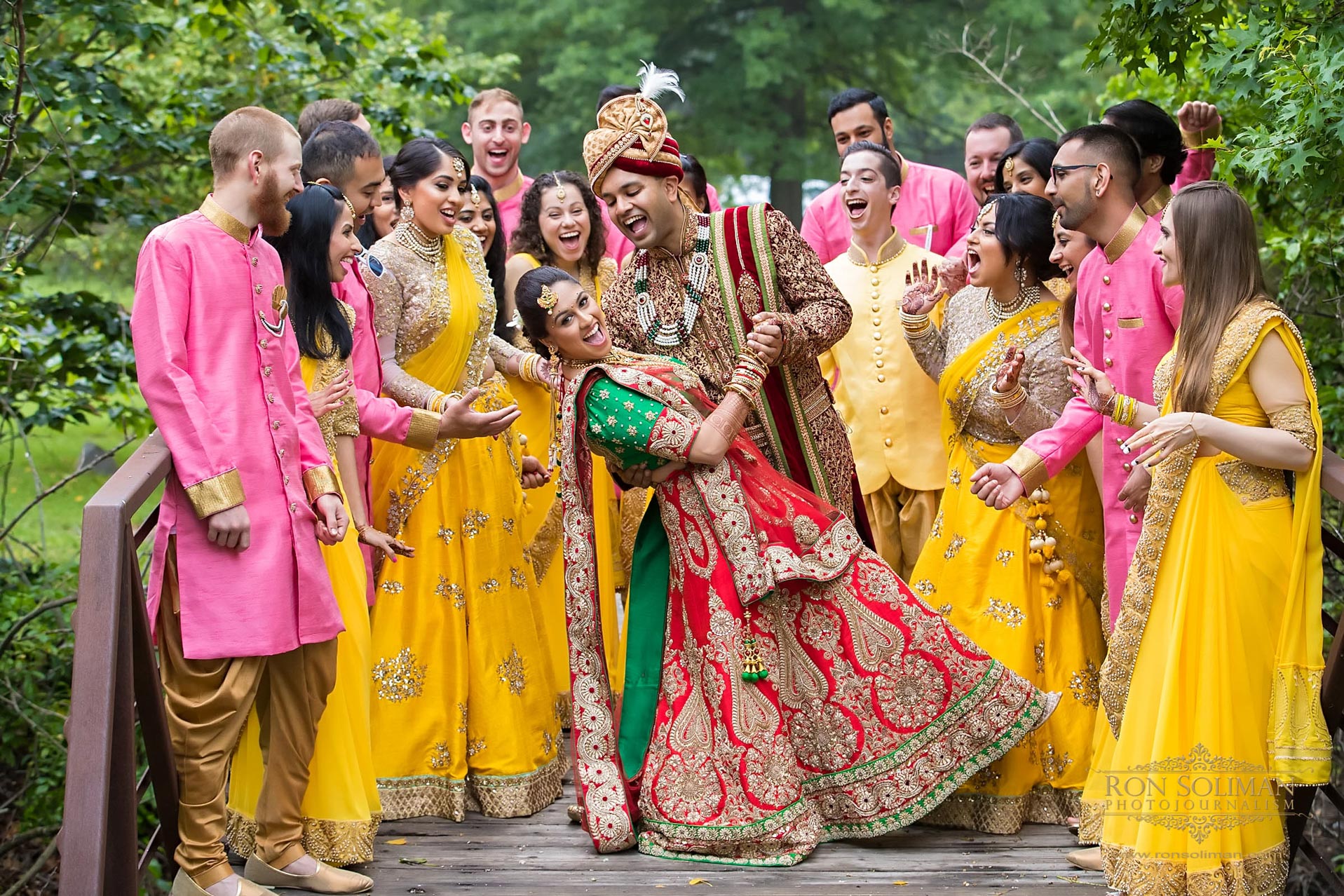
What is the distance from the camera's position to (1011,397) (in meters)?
4.62

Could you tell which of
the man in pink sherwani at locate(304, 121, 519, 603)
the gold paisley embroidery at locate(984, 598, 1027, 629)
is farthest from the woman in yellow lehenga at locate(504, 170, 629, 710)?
the gold paisley embroidery at locate(984, 598, 1027, 629)

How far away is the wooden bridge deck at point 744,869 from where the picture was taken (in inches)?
163

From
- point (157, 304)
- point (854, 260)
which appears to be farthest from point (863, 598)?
point (157, 304)

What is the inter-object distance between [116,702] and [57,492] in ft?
28.9

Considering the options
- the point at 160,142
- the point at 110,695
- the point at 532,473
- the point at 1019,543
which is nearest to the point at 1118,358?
the point at 1019,543

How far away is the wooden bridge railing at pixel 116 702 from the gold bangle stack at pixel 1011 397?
1221 mm

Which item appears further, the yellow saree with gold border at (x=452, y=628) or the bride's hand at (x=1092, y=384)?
the yellow saree with gold border at (x=452, y=628)

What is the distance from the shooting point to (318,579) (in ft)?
12.8

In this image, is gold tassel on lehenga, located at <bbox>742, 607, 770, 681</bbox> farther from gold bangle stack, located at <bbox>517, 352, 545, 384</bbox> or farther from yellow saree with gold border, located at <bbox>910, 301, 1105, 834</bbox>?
gold bangle stack, located at <bbox>517, 352, 545, 384</bbox>

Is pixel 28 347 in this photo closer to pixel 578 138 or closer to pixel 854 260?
pixel 854 260

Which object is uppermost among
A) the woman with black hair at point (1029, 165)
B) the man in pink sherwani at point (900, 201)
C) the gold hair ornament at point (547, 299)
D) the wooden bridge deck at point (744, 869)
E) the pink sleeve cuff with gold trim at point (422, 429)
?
the man in pink sherwani at point (900, 201)

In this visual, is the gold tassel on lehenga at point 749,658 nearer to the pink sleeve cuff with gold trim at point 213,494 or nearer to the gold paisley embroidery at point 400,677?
the gold paisley embroidery at point 400,677

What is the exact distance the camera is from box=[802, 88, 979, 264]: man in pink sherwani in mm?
6582

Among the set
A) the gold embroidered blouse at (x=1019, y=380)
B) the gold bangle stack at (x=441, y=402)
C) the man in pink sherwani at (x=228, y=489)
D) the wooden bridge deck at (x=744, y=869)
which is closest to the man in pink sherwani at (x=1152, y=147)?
the gold embroidered blouse at (x=1019, y=380)
